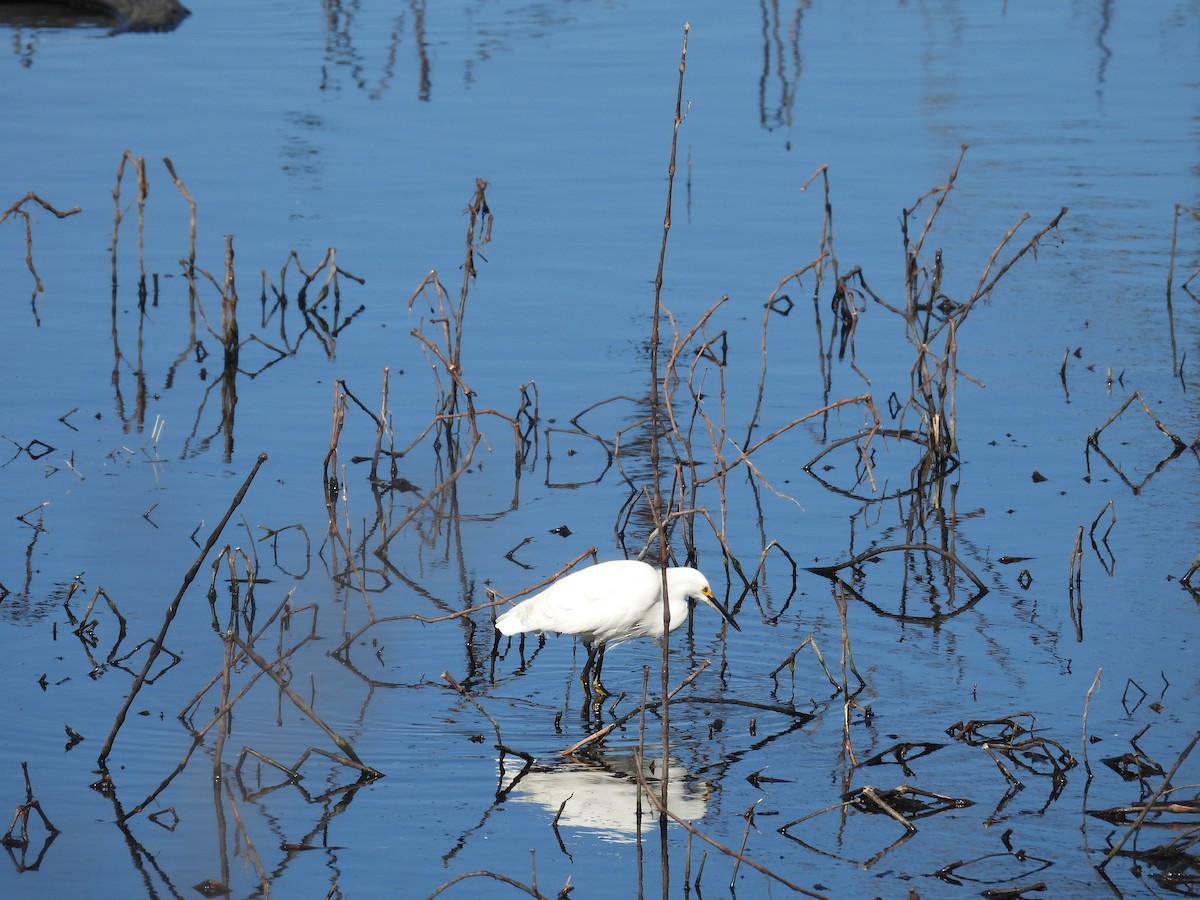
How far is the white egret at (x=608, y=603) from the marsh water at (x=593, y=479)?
1.06 feet

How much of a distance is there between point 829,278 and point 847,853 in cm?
770

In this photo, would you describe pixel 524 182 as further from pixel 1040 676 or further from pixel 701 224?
pixel 1040 676

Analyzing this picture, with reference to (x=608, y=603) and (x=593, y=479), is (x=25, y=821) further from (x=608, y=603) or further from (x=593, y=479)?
(x=593, y=479)

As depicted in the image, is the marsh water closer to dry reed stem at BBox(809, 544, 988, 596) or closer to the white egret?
dry reed stem at BBox(809, 544, 988, 596)

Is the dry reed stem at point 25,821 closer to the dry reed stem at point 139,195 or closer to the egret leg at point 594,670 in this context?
the egret leg at point 594,670

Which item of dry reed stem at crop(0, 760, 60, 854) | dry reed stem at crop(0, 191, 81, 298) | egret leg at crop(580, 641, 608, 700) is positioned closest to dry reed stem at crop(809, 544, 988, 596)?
egret leg at crop(580, 641, 608, 700)

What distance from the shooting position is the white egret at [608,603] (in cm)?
702

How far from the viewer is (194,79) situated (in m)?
18.9

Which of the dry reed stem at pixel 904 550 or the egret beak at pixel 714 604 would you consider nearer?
the egret beak at pixel 714 604

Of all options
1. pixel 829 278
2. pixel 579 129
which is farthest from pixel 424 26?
pixel 829 278

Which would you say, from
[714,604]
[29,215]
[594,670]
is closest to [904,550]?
[714,604]


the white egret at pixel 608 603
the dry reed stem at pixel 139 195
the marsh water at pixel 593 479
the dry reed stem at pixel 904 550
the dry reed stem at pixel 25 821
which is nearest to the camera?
the dry reed stem at pixel 25 821

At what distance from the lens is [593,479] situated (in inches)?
378

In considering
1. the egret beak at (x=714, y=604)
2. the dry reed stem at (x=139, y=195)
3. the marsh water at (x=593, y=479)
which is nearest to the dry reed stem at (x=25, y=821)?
the marsh water at (x=593, y=479)
